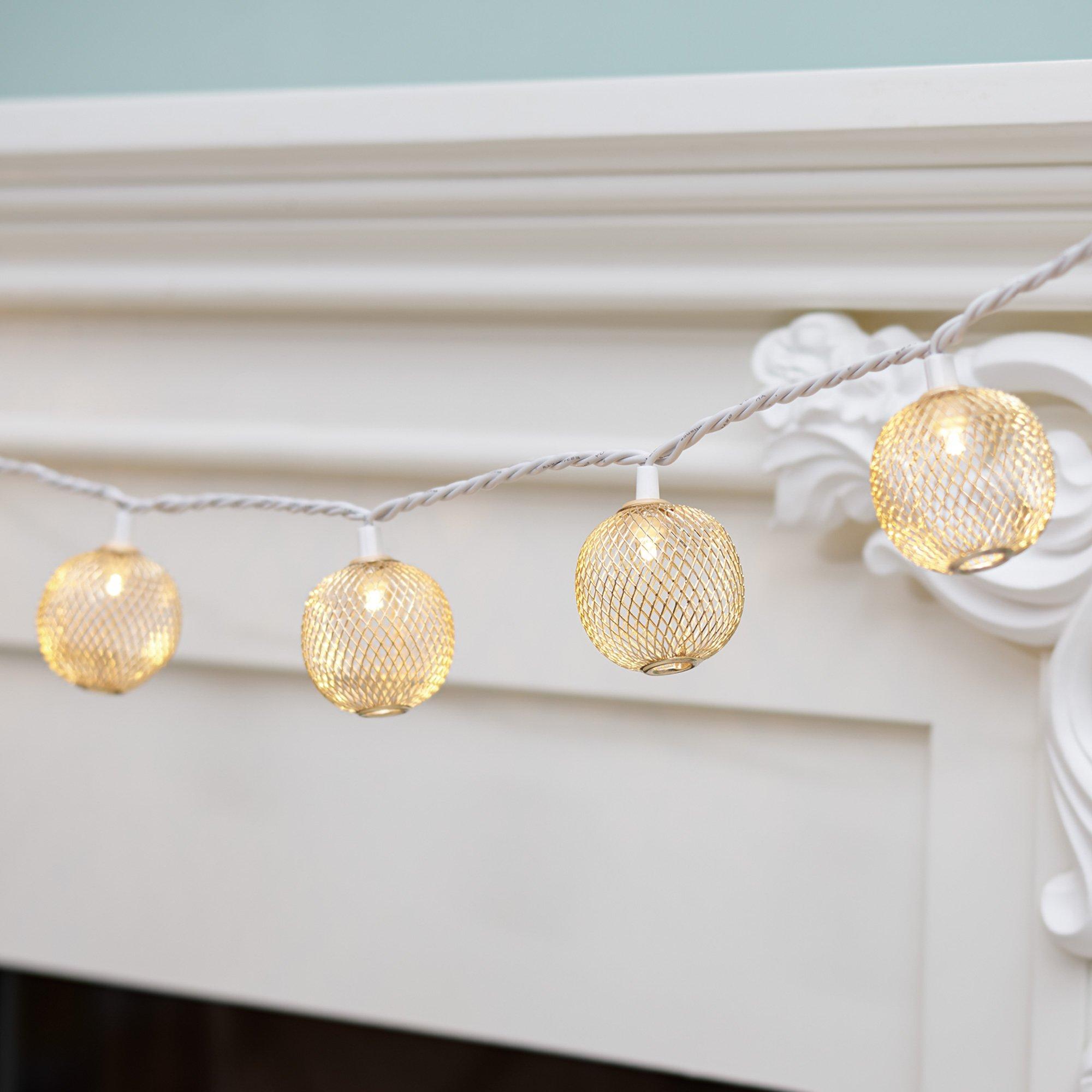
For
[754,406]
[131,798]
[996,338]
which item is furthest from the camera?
[131,798]

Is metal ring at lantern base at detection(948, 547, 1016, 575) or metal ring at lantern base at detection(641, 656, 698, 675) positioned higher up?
metal ring at lantern base at detection(948, 547, 1016, 575)

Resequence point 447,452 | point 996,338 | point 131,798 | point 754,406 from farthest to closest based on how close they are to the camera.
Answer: point 131,798, point 447,452, point 996,338, point 754,406

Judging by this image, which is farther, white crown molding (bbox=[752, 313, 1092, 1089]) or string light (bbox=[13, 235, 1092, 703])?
Result: white crown molding (bbox=[752, 313, 1092, 1089])

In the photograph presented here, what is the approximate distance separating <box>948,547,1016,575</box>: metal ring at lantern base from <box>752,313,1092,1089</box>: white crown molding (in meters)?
0.16

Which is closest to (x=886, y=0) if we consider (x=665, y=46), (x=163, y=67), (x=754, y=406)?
(x=665, y=46)

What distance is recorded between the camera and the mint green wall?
1.82 ft

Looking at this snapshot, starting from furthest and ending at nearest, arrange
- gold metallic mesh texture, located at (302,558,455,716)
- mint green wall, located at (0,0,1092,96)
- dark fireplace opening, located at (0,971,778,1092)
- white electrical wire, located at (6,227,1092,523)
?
1. dark fireplace opening, located at (0,971,778,1092)
2. mint green wall, located at (0,0,1092,96)
3. gold metallic mesh texture, located at (302,558,455,716)
4. white electrical wire, located at (6,227,1092,523)

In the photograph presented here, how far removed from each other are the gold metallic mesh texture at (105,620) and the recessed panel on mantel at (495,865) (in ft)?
0.58

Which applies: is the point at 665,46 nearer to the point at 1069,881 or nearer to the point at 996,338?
the point at 996,338

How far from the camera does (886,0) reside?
1.84 ft

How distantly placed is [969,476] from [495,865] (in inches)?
16.7

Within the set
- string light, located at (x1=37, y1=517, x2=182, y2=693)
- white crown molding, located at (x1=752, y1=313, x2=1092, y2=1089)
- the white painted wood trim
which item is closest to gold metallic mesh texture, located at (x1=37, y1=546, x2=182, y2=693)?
string light, located at (x1=37, y1=517, x2=182, y2=693)

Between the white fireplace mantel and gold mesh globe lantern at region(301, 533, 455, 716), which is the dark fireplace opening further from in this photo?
gold mesh globe lantern at region(301, 533, 455, 716)

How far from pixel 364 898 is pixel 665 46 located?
554mm
